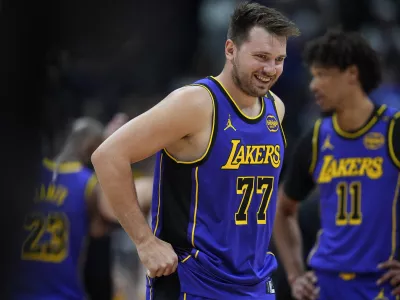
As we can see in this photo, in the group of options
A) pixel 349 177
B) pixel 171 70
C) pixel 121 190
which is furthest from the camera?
pixel 171 70

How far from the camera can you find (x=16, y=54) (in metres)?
1.73

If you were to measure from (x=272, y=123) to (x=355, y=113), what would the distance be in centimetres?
152

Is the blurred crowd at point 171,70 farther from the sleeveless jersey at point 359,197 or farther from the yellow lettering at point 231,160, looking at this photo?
the sleeveless jersey at point 359,197

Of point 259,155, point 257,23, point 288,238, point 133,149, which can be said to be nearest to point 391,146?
point 288,238

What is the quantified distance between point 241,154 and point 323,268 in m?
1.92

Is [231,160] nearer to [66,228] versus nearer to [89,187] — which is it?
[89,187]

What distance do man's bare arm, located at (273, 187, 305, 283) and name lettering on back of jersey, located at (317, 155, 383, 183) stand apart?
52cm

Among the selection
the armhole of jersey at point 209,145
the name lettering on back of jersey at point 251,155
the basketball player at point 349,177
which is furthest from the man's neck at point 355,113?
the armhole of jersey at point 209,145

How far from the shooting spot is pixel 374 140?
564 cm

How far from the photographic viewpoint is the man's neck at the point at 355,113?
227 inches

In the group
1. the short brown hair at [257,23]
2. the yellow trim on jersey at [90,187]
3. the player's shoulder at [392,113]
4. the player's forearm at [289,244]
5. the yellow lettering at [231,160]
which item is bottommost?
the player's forearm at [289,244]

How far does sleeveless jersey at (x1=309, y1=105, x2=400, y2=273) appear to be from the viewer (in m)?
5.56

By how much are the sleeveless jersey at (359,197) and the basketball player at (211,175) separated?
4.65 ft

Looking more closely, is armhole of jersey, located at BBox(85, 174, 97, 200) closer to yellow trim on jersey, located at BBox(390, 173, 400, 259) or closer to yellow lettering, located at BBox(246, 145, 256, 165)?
yellow trim on jersey, located at BBox(390, 173, 400, 259)
